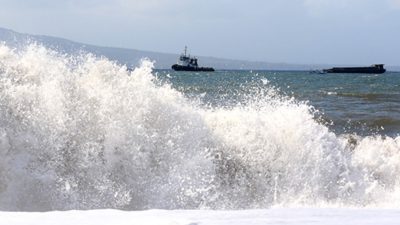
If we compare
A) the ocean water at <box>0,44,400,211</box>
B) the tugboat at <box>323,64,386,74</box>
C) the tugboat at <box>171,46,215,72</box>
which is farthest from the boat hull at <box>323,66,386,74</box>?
the ocean water at <box>0,44,400,211</box>

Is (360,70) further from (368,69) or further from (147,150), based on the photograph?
(147,150)

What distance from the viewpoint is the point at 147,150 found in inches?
275

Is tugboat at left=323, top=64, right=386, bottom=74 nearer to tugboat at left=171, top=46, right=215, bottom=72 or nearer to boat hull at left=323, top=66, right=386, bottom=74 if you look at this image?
boat hull at left=323, top=66, right=386, bottom=74

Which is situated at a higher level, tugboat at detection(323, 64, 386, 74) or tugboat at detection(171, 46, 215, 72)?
tugboat at detection(323, 64, 386, 74)

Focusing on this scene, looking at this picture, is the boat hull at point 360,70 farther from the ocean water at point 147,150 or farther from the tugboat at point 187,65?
the ocean water at point 147,150

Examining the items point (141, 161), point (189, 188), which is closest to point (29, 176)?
point (141, 161)

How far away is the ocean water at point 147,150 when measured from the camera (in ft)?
21.3

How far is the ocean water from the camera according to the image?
255 inches

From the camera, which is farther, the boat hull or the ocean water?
the boat hull

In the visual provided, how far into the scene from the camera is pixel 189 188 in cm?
666

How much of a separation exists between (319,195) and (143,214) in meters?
4.51

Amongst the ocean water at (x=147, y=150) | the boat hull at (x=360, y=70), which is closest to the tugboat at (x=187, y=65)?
the boat hull at (x=360, y=70)

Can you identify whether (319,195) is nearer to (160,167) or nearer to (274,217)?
(160,167)

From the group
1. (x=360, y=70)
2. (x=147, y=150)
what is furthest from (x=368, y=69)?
(x=147, y=150)
